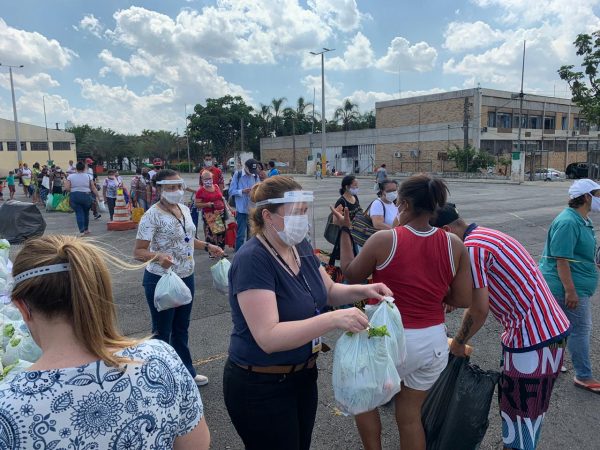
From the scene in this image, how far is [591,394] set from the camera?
148 inches

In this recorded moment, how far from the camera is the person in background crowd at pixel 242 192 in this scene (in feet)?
29.0

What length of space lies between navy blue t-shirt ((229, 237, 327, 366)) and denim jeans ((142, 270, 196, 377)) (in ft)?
5.93

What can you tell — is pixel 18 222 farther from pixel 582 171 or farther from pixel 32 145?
pixel 32 145

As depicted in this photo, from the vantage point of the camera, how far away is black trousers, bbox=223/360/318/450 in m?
2.04

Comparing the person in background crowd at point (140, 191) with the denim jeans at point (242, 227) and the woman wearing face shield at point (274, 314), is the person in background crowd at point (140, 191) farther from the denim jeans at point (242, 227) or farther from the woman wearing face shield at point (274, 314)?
the woman wearing face shield at point (274, 314)

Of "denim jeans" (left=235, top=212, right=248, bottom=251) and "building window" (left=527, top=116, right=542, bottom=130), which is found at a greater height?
"building window" (left=527, top=116, right=542, bottom=130)

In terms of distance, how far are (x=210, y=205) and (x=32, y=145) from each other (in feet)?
218

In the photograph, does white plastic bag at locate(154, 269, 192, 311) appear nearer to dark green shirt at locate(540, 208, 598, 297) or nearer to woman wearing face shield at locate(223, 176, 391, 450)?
woman wearing face shield at locate(223, 176, 391, 450)

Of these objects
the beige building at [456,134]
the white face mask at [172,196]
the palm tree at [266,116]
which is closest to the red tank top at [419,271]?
the white face mask at [172,196]

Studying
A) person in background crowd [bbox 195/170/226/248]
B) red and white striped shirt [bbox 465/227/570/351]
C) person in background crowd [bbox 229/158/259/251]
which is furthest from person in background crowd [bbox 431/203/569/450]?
person in background crowd [bbox 195/170/226/248]

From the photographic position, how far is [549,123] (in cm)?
5200

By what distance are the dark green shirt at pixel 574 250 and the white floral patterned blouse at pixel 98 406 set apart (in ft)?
10.6

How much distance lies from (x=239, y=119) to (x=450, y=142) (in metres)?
33.1

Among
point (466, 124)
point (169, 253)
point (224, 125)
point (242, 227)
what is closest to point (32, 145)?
point (224, 125)
